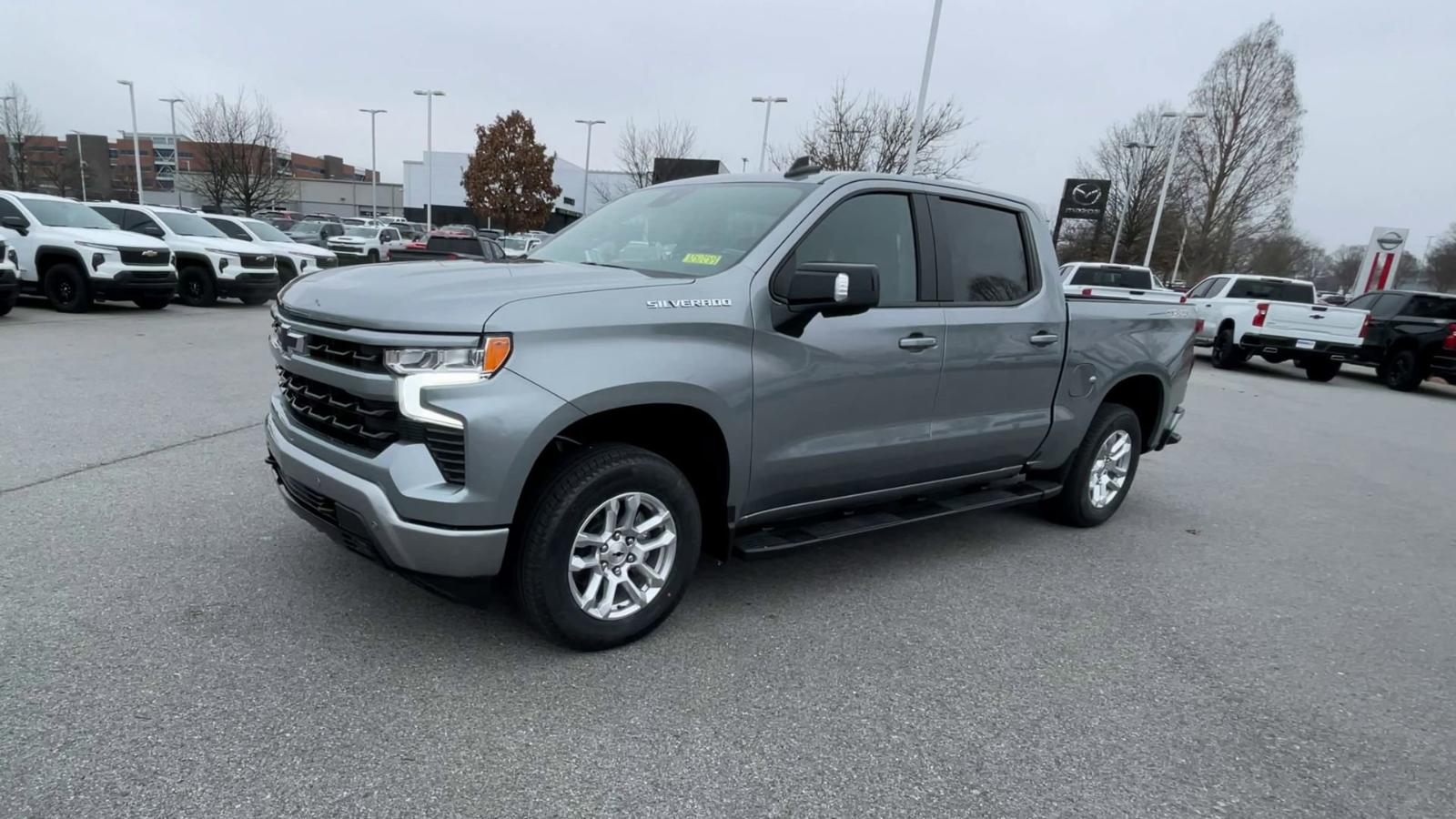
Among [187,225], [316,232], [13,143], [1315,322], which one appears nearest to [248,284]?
[187,225]

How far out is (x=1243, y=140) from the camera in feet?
123

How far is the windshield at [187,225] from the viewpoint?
15.2 m

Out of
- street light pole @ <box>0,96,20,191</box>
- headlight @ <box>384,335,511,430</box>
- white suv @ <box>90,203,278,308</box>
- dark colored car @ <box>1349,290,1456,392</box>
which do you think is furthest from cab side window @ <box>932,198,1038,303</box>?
street light pole @ <box>0,96,20,191</box>

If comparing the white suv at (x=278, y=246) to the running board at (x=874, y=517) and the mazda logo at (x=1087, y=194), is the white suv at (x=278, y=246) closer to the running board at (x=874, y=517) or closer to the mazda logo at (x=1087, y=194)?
the running board at (x=874, y=517)

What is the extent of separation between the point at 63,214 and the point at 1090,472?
15.0 metres

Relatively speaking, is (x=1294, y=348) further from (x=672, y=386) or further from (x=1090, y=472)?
(x=672, y=386)

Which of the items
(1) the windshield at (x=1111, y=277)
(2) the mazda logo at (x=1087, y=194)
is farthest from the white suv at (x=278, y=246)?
(2) the mazda logo at (x=1087, y=194)

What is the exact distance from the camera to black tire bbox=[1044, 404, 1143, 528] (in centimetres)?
505

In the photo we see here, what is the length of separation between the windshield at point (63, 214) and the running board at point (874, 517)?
13.9m

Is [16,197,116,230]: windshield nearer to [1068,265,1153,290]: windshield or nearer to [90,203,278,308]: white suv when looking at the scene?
[90,203,278,308]: white suv

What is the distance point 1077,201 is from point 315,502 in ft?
115

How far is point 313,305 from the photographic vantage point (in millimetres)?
3094

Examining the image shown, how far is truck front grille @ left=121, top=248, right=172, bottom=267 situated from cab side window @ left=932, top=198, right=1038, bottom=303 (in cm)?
1330

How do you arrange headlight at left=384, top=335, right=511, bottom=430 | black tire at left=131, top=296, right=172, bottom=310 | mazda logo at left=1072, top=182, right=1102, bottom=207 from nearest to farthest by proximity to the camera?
headlight at left=384, top=335, right=511, bottom=430
black tire at left=131, top=296, right=172, bottom=310
mazda logo at left=1072, top=182, right=1102, bottom=207
